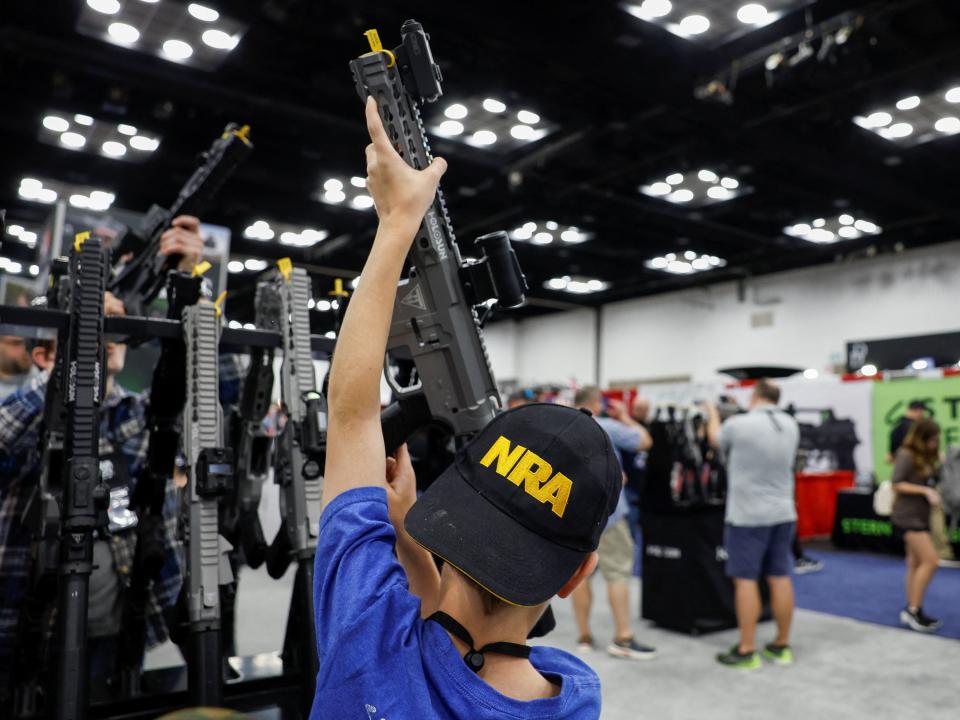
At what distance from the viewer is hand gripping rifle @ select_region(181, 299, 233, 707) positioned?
1.72 m

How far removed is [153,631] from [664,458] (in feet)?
12.7

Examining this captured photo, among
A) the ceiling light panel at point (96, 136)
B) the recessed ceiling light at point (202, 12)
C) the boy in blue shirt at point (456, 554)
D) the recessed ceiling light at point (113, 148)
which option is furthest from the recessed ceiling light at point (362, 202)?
the boy in blue shirt at point (456, 554)

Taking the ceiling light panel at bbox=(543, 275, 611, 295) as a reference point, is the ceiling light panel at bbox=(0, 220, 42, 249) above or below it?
below

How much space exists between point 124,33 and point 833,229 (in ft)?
31.7

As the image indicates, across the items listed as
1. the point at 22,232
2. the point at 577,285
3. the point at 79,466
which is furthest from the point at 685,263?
the point at 79,466

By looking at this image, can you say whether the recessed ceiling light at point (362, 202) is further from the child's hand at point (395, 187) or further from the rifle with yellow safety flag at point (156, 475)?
the child's hand at point (395, 187)

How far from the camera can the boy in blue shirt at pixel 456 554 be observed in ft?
2.66

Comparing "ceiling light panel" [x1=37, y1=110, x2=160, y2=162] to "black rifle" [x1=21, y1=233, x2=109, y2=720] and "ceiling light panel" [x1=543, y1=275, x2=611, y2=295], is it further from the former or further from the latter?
"ceiling light panel" [x1=543, y1=275, x2=611, y2=295]

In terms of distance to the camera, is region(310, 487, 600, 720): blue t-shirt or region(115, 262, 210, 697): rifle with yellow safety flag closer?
region(310, 487, 600, 720): blue t-shirt

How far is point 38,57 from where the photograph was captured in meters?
6.21

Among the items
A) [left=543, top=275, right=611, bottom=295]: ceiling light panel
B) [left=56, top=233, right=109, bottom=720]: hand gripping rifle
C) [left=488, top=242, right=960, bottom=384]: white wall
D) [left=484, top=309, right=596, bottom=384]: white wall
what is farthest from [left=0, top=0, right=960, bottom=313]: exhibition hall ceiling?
[left=484, top=309, right=596, bottom=384]: white wall

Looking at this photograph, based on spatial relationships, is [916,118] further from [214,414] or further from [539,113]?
[214,414]

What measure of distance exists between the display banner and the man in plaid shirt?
28.3 ft

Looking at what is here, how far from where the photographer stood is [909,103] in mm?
7156
